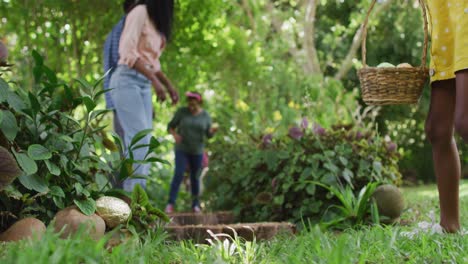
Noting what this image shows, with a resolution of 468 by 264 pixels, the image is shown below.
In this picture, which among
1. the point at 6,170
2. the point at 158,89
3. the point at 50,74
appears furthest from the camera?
the point at 158,89

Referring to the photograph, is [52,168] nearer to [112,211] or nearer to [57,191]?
[57,191]

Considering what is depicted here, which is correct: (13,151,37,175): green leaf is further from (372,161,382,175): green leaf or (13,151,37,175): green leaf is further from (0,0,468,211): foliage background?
(372,161,382,175): green leaf

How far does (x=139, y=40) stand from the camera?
3650mm

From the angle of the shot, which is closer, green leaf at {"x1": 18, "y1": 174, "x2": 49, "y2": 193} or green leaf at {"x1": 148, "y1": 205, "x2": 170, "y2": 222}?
green leaf at {"x1": 18, "y1": 174, "x2": 49, "y2": 193}

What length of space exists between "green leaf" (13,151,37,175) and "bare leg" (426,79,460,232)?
5.44 ft

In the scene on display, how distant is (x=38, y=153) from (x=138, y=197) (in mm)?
521

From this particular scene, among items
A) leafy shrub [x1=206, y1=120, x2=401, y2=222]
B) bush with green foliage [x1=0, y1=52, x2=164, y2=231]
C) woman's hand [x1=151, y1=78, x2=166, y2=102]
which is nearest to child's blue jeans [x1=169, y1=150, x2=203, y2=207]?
leafy shrub [x1=206, y1=120, x2=401, y2=222]

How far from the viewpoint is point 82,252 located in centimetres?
142

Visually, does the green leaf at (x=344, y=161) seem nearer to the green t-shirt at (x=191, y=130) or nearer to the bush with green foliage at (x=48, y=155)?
the bush with green foliage at (x=48, y=155)

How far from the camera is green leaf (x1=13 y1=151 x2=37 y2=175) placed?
7.07 ft

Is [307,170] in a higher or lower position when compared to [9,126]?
lower

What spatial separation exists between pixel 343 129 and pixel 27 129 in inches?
88.4

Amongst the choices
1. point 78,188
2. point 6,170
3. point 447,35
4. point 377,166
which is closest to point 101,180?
point 78,188

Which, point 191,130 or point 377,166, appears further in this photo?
point 191,130
